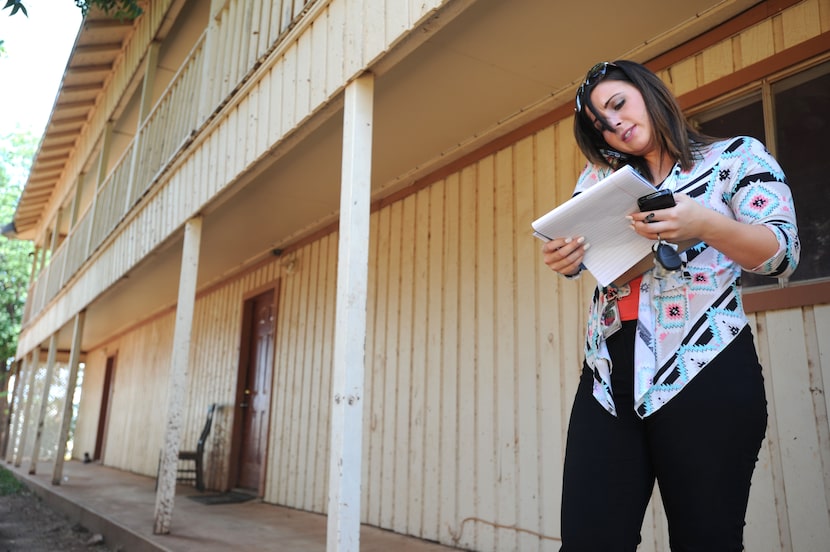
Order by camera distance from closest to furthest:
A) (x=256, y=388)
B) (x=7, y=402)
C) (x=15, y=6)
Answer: (x=15, y=6)
(x=256, y=388)
(x=7, y=402)

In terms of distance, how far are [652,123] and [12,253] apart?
976 inches

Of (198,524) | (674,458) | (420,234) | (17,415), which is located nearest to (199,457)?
(198,524)

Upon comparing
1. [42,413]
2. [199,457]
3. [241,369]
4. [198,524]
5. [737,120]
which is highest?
[737,120]

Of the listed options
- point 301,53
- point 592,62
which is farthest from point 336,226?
point 592,62

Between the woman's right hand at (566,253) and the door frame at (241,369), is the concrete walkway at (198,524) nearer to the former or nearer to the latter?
the door frame at (241,369)

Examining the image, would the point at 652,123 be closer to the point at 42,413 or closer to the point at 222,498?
the point at 222,498

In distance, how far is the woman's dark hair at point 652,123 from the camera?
1251mm

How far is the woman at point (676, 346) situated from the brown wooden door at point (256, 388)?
5.53 metres

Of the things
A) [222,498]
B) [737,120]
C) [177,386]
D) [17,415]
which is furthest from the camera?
[17,415]

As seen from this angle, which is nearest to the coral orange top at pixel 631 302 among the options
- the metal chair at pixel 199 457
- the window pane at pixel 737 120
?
the window pane at pixel 737 120

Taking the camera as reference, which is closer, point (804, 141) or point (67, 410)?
point (804, 141)

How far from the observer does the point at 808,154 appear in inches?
98.7

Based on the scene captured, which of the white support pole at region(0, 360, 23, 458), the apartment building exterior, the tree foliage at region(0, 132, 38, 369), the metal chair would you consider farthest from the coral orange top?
the tree foliage at region(0, 132, 38, 369)

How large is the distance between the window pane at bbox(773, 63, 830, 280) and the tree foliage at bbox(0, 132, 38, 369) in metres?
22.2
